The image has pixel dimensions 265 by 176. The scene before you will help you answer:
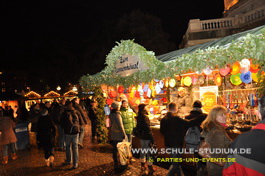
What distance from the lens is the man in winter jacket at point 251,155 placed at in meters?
1.75

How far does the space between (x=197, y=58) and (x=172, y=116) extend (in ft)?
5.31

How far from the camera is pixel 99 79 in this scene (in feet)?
30.9

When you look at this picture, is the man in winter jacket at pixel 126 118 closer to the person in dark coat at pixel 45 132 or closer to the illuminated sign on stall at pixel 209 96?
the person in dark coat at pixel 45 132

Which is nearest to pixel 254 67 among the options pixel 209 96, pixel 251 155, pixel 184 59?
pixel 184 59

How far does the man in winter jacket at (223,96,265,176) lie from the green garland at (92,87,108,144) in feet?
26.2

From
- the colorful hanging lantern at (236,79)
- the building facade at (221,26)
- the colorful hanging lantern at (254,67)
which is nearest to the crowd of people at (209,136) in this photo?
the colorful hanging lantern at (254,67)

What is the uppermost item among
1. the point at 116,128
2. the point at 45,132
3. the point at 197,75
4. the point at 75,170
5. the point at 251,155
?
the point at 197,75

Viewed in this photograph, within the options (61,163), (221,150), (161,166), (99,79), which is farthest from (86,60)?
(221,150)

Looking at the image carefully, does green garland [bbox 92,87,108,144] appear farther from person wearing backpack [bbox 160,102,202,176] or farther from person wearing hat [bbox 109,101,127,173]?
person wearing backpack [bbox 160,102,202,176]

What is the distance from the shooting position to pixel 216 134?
321cm

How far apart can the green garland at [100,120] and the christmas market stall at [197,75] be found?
0.15 ft

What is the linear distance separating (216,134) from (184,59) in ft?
8.69

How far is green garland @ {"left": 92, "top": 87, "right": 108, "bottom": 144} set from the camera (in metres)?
9.49

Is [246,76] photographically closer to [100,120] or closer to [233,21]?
[100,120]
